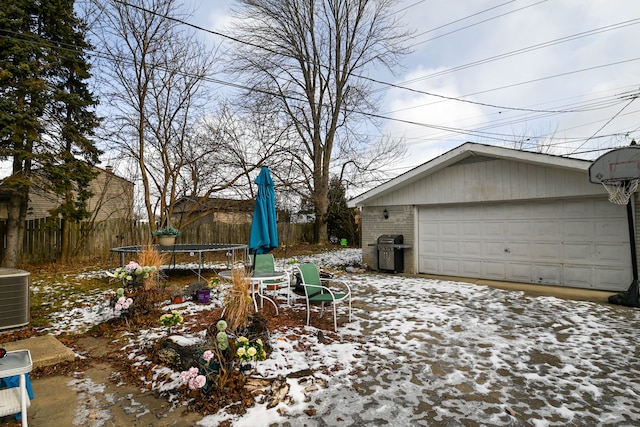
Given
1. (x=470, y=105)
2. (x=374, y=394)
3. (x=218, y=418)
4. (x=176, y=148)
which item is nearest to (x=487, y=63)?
(x=470, y=105)

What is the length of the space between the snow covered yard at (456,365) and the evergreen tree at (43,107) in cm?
549

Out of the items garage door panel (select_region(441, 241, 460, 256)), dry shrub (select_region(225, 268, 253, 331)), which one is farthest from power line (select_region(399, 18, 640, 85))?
dry shrub (select_region(225, 268, 253, 331))

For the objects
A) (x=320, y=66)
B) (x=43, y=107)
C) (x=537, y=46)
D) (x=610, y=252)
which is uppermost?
(x=320, y=66)

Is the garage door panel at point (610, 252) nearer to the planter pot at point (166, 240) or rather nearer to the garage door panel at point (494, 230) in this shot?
the garage door panel at point (494, 230)

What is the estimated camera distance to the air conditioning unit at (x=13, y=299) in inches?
172

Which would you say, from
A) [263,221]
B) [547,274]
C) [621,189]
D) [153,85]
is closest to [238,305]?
[263,221]

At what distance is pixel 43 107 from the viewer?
30.1ft

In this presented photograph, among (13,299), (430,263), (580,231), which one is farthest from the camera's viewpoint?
(430,263)

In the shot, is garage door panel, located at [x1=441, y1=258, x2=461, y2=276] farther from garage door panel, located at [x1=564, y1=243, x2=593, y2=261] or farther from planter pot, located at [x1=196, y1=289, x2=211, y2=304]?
planter pot, located at [x1=196, y1=289, x2=211, y2=304]

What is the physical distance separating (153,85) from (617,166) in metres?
13.2

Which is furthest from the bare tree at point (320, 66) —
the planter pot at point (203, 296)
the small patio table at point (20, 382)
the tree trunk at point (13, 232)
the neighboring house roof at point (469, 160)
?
the small patio table at point (20, 382)

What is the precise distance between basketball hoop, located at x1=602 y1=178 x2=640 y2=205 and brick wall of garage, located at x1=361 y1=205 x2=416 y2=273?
4508mm

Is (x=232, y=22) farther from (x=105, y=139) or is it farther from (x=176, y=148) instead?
(x=105, y=139)

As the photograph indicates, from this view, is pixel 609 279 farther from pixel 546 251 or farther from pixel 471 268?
pixel 471 268
